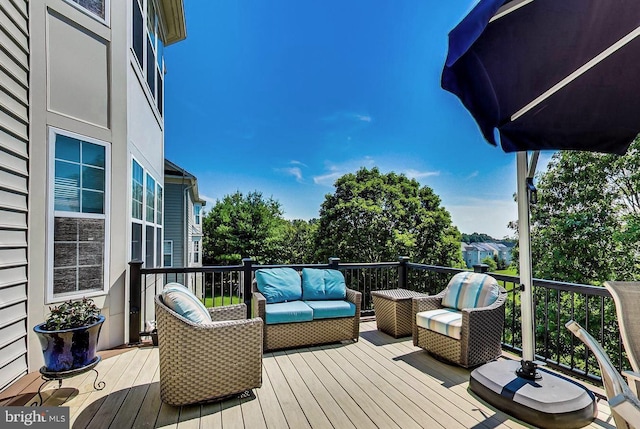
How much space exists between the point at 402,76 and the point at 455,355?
10.9 meters

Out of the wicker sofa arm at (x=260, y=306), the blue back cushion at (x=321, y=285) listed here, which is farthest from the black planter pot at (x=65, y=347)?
the blue back cushion at (x=321, y=285)

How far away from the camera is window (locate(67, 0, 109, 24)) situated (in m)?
3.58

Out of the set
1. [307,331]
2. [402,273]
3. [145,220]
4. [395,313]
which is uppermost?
[145,220]

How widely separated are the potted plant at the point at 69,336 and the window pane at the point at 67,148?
1.66 meters

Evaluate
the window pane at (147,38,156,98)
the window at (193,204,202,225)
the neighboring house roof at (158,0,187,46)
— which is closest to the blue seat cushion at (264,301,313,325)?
the window pane at (147,38,156,98)

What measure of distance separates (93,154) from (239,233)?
16.3 m

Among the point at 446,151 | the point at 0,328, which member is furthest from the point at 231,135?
the point at 0,328

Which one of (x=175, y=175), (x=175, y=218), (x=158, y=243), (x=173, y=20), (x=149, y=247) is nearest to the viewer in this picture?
(x=149, y=247)

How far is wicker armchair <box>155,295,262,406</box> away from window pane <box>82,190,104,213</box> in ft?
5.68

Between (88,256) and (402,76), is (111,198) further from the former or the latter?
(402,76)

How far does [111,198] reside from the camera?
151 inches

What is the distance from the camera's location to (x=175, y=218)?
33.2 ft

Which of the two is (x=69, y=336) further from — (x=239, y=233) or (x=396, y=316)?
(x=239, y=233)

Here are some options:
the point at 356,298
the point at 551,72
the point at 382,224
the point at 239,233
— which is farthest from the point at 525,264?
the point at 239,233
